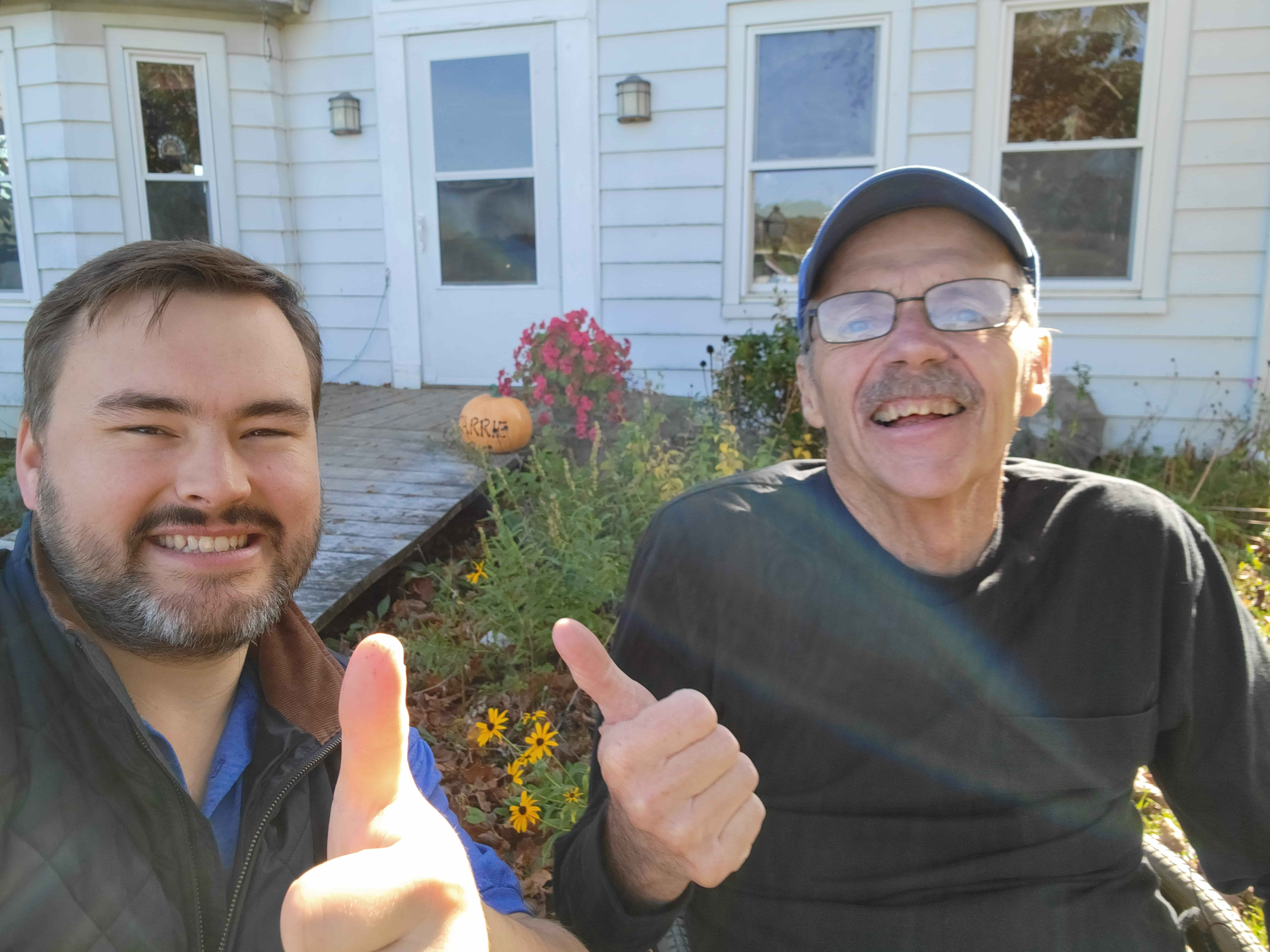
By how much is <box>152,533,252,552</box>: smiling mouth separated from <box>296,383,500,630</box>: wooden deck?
1.71 meters

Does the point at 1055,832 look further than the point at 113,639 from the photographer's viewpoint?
Yes

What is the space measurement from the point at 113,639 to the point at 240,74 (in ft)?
20.5

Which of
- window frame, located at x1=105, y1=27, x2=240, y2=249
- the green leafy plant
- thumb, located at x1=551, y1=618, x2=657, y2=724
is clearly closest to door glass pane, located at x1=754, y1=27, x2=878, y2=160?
the green leafy plant

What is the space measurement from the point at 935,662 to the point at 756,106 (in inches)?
190

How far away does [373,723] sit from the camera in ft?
2.72

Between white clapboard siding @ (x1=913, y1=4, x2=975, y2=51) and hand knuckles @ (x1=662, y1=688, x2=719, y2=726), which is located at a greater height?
white clapboard siding @ (x1=913, y1=4, x2=975, y2=51)

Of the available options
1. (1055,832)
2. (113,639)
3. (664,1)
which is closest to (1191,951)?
Result: (1055,832)

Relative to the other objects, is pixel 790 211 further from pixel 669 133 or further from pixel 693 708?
pixel 693 708

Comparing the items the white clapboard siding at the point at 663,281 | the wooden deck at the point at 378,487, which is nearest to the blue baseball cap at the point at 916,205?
the wooden deck at the point at 378,487

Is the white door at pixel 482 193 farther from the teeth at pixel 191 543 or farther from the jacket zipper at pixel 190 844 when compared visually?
the jacket zipper at pixel 190 844

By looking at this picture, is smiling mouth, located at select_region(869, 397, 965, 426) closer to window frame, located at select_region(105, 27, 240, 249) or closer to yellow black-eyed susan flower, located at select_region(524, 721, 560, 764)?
yellow black-eyed susan flower, located at select_region(524, 721, 560, 764)

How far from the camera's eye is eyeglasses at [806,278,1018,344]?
1.46 m

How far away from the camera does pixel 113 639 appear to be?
46.7 inches

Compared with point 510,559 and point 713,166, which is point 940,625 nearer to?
point 510,559
